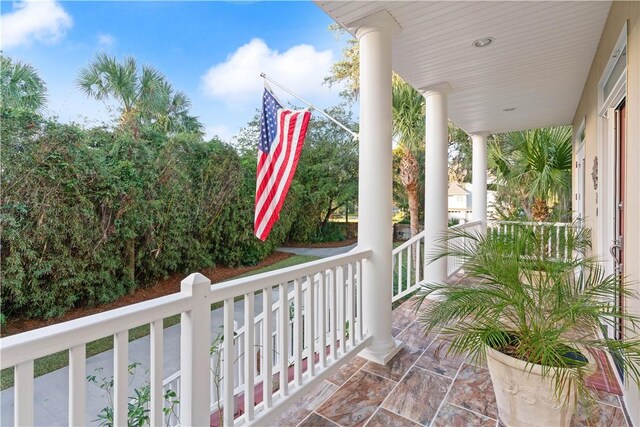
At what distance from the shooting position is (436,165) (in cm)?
386

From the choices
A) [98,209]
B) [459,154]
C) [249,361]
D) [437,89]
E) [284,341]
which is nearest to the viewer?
[249,361]

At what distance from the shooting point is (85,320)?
98cm

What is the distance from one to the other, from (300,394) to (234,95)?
38.2 feet

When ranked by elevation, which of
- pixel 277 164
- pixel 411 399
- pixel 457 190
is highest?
pixel 457 190

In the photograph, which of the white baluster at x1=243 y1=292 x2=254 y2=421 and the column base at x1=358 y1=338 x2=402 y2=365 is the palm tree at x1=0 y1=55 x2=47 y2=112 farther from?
the column base at x1=358 y1=338 x2=402 y2=365

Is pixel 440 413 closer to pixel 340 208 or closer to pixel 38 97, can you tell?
pixel 38 97

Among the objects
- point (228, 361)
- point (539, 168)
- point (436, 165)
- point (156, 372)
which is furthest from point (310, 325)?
point (539, 168)

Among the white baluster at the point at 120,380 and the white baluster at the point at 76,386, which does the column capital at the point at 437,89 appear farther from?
the white baluster at the point at 76,386

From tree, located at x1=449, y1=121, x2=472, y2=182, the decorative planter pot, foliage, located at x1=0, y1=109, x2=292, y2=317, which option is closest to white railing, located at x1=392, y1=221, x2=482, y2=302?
the decorative planter pot

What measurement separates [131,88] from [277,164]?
6.57 m

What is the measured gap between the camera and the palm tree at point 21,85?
511 centimetres

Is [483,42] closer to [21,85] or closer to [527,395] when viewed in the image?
[527,395]

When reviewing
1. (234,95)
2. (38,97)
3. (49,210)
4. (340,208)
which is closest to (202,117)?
(234,95)

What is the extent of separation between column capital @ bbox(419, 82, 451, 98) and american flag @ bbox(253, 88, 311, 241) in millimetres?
1836
